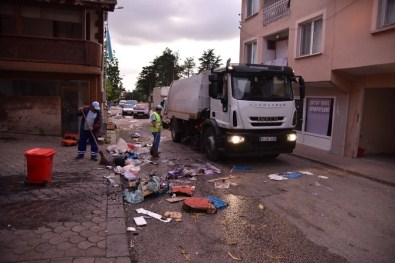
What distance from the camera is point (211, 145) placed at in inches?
393

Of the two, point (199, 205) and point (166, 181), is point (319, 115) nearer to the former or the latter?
point (166, 181)

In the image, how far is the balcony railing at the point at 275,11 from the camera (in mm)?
14548

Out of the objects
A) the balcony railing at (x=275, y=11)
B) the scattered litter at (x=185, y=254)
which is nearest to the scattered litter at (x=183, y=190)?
the scattered litter at (x=185, y=254)

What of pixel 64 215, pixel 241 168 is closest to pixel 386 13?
pixel 241 168

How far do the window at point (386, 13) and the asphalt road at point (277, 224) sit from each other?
15.1 feet

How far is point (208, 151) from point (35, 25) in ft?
33.2

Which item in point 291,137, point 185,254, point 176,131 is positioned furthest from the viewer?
point 176,131

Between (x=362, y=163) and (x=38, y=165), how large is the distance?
9346mm

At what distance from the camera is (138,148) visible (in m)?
12.4

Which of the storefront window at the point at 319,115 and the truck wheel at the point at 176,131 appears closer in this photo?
the storefront window at the point at 319,115

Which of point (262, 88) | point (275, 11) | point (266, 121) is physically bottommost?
point (266, 121)

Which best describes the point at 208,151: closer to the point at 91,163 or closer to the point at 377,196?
the point at 91,163

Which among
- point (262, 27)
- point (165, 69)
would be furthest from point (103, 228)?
point (165, 69)

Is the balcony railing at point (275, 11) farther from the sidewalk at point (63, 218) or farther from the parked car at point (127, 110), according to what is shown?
the parked car at point (127, 110)
